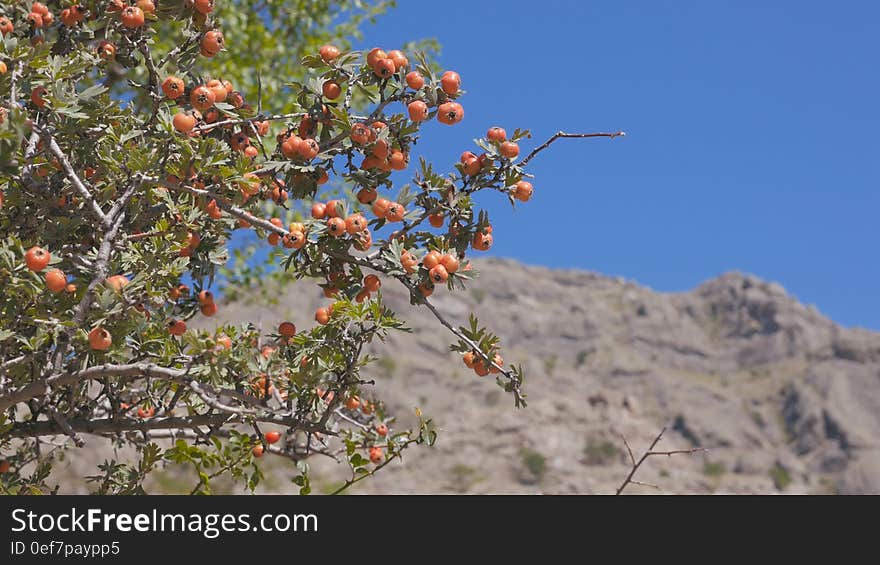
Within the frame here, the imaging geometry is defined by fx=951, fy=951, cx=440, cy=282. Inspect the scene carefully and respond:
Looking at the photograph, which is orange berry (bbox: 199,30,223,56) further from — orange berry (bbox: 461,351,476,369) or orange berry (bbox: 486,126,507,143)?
orange berry (bbox: 461,351,476,369)

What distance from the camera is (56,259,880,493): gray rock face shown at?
293 feet

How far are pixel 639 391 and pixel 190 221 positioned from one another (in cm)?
10987

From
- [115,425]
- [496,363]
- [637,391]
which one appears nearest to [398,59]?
[496,363]

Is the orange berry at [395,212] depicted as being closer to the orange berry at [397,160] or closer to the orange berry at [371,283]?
the orange berry at [397,160]

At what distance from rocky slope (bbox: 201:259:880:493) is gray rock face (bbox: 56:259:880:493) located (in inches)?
8.0

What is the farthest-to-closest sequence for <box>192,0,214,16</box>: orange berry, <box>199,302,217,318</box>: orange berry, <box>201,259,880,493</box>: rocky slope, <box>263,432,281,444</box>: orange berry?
<box>201,259,880,493</box>: rocky slope < <box>263,432,281,444</box>: orange berry < <box>199,302,217,318</box>: orange berry < <box>192,0,214,16</box>: orange berry

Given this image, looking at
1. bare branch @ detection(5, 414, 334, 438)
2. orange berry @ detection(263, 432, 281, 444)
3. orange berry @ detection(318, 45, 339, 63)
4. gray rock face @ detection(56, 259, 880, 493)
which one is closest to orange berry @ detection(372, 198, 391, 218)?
orange berry @ detection(318, 45, 339, 63)

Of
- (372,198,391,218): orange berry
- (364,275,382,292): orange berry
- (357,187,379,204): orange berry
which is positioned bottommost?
(364,275,382,292): orange berry

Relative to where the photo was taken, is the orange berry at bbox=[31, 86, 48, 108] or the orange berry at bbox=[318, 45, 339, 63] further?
the orange berry at bbox=[318, 45, 339, 63]

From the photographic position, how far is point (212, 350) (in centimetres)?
386

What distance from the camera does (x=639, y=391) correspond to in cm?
11075

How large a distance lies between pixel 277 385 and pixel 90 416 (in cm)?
131

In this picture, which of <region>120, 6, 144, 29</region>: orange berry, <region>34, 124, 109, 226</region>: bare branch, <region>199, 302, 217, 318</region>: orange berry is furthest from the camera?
<region>199, 302, 217, 318</region>: orange berry

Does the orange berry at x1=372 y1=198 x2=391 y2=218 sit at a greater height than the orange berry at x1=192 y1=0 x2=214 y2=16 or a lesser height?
lesser
